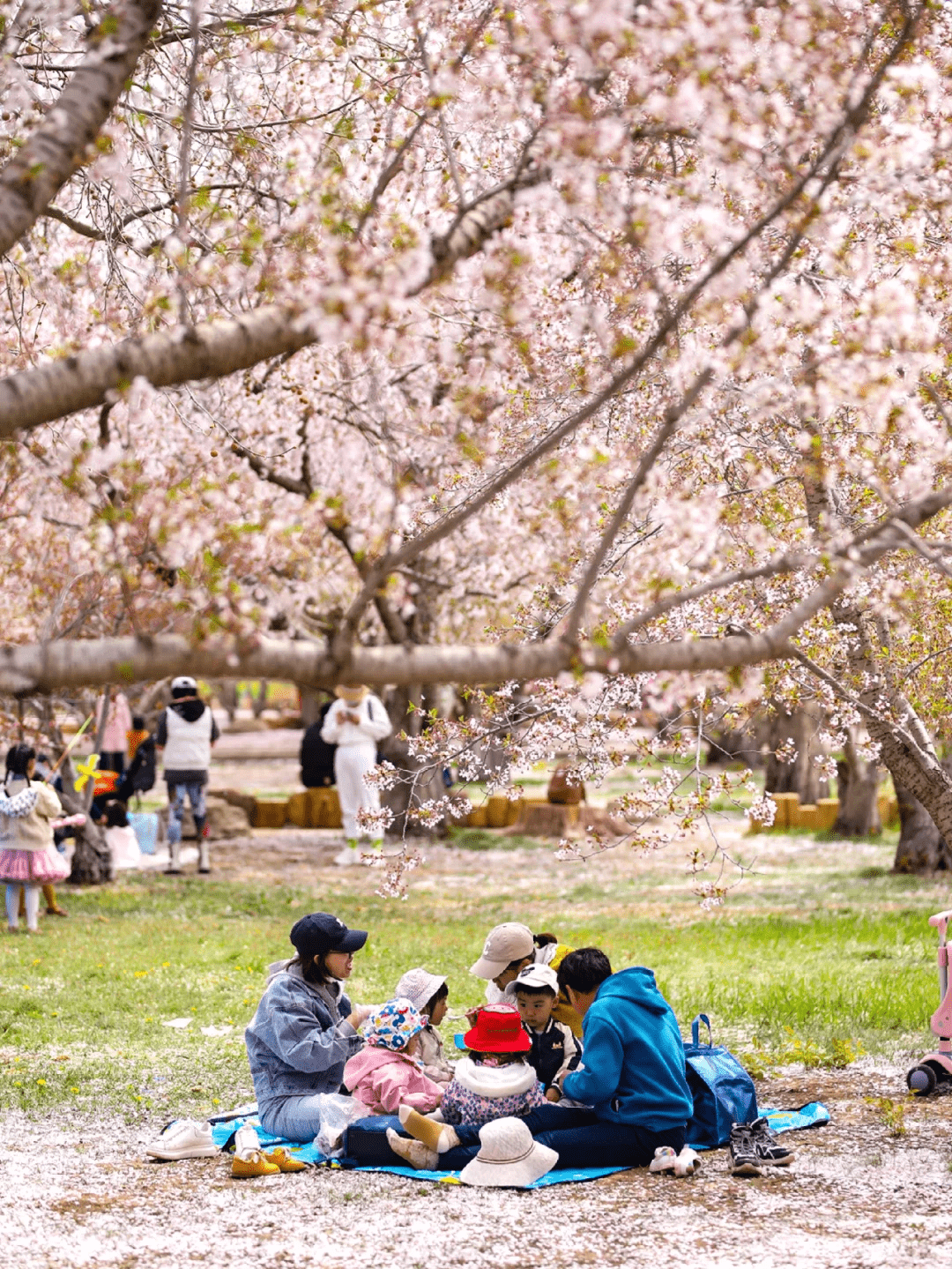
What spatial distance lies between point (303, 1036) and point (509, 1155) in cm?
104

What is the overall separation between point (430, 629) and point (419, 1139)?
13.0m

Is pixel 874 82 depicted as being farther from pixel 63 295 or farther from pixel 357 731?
pixel 357 731

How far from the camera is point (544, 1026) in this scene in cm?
623

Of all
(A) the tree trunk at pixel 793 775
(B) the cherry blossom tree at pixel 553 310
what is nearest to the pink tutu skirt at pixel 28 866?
(B) the cherry blossom tree at pixel 553 310

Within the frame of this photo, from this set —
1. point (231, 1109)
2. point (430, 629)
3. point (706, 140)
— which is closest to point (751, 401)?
point (706, 140)

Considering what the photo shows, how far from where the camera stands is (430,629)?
18.5 m

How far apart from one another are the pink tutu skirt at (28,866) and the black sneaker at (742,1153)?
6.75 metres

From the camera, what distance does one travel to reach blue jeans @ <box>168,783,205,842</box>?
1577cm

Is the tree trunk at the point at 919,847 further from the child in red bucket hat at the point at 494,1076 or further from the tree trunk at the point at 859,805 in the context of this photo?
the child in red bucket hat at the point at 494,1076

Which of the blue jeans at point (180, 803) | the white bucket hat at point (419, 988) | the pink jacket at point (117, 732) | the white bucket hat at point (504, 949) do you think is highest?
the pink jacket at point (117, 732)

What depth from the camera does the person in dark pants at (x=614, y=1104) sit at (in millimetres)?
5648

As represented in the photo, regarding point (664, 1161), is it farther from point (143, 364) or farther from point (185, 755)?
A: point (185, 755)

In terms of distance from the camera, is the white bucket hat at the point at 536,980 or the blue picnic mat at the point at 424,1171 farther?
the white bucket hat at the point at 536,980

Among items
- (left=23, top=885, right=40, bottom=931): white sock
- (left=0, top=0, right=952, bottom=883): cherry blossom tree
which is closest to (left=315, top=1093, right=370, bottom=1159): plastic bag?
(left=0, top=0, right=952, bottom=883): cherry blossom tree
